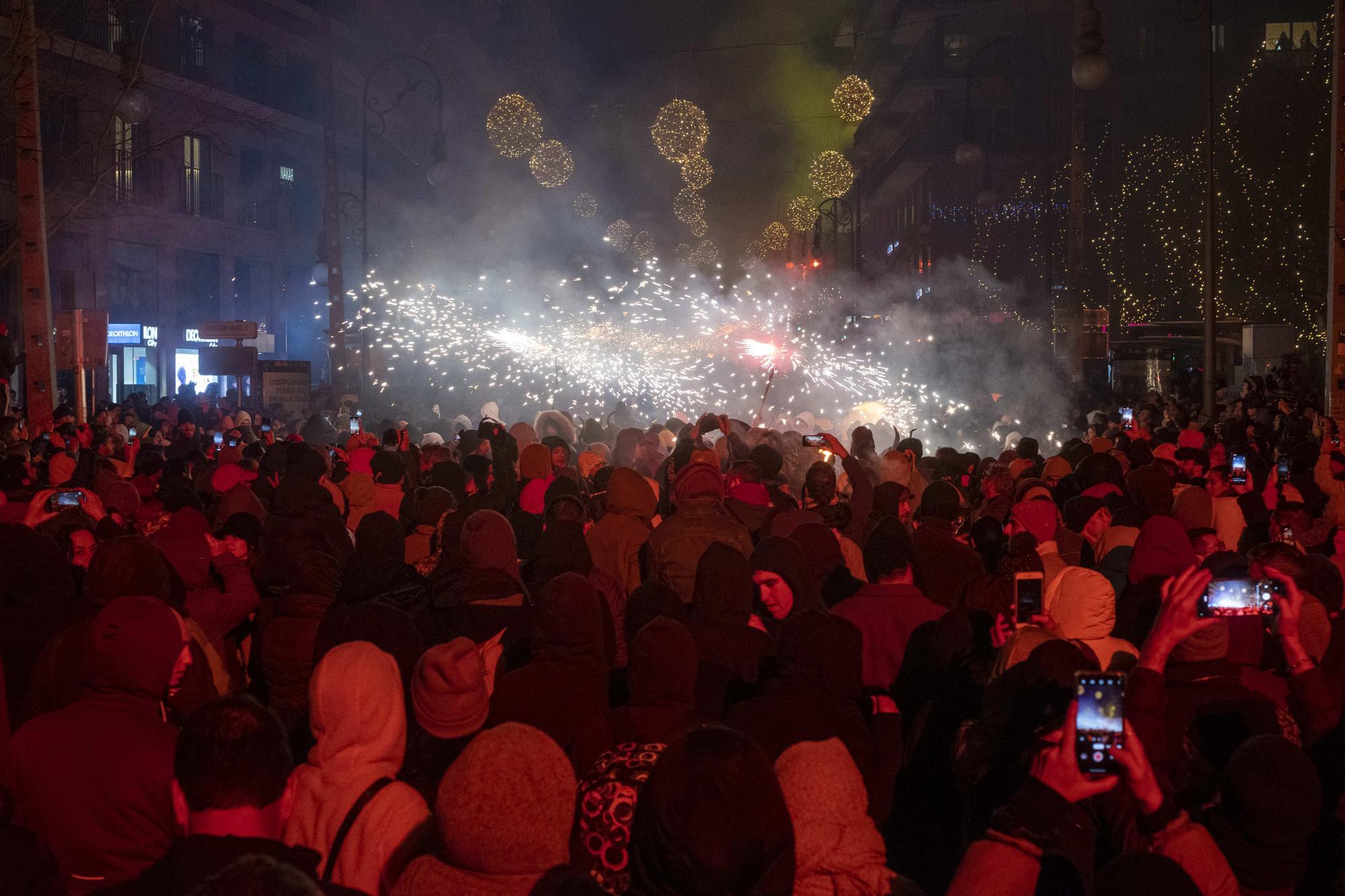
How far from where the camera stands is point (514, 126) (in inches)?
1345

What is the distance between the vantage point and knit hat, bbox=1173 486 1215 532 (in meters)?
7.71

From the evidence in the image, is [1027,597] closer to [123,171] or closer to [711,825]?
[711,825]

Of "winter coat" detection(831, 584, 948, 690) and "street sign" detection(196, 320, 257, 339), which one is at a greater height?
"street sign" detection(196, 320, 257, 339)

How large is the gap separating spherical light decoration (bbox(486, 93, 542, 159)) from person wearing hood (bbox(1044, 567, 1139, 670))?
27363mm

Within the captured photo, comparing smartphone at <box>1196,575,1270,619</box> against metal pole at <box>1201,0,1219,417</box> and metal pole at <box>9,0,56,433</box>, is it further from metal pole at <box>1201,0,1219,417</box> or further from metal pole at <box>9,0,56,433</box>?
metal pole at <box>1201,0,1219,417</box>

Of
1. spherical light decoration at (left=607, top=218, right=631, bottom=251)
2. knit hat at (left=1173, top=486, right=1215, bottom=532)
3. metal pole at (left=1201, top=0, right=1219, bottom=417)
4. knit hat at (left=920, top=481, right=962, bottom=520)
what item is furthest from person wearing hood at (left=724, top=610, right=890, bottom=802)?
spherical light decoration at (left=607, top=218, right=631, bottom=251)

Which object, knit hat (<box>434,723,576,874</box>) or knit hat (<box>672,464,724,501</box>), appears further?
knit hat (<box>672,464,724,501</box>)

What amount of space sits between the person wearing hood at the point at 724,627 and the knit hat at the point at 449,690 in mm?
1185

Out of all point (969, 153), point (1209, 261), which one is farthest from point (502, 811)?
point (969, 153)

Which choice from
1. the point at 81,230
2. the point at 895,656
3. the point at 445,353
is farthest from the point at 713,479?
the point at 445,353

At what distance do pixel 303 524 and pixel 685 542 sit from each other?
1.89 meters

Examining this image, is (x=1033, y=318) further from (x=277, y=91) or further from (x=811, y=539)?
(x=811, y=539)

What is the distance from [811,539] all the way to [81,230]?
27.5 metres

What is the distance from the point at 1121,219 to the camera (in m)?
37.8
